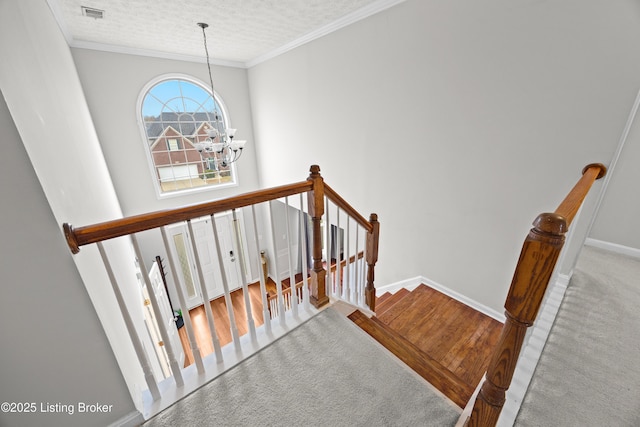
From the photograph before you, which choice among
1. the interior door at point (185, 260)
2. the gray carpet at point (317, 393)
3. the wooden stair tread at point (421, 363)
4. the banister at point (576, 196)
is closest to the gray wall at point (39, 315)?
the gray carpet at point (317, 393)

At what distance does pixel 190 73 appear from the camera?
14.8ft

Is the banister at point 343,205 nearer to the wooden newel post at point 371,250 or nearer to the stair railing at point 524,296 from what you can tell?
the wooden newel post at point 371,250

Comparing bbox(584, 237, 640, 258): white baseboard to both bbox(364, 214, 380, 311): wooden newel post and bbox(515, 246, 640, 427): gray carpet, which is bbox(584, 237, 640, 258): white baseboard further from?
bbox(364, 214, 380, 311): wooden newel post

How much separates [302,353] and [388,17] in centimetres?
311

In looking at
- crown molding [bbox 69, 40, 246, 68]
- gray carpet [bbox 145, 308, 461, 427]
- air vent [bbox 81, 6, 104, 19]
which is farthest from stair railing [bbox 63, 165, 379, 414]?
crown molding [bbox 69, 40, 246, 68]

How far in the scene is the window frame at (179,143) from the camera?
4211 mm

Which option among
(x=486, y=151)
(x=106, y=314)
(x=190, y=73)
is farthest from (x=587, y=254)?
(x=190, y=73)

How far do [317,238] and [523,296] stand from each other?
43.8 inches

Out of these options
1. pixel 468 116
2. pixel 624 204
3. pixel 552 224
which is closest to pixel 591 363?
pixel 552 224

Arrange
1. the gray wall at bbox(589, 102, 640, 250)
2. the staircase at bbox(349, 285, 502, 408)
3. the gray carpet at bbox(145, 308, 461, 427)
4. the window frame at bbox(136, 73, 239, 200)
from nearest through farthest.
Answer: the gray carpet at bbox(145, 308, 461, 427) → the staircase at bbox(349, 285, 502, 408) → the gray wall at bbox(589, 102, 640, 250) → the window frame at bbox(136, 73, 239, 200)

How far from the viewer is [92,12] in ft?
8.66

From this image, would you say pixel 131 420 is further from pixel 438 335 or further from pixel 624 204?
pixel 624 204

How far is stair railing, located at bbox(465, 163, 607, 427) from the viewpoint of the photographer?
1.96 feet

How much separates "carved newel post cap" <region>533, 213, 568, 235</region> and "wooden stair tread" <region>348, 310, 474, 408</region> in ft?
3.45
